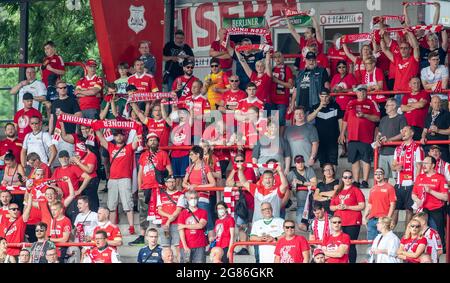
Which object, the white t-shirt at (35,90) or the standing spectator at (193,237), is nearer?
the standing spectator at (193,237)

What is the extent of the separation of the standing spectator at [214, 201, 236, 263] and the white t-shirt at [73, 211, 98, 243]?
174 cm

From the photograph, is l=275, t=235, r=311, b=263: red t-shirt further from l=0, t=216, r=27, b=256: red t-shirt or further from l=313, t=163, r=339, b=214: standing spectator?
l=0, t=216, r=27, b=256: red t-shirt

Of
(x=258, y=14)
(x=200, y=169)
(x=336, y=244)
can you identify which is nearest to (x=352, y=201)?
(x=336, y=244)

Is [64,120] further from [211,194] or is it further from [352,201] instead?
[352,201]

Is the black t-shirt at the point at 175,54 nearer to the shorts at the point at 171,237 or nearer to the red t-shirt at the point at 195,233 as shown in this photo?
the shorts at the point at 171,237

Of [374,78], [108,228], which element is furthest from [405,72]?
[108,228]

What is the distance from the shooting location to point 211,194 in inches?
832

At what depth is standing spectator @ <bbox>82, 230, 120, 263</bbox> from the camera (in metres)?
19.8

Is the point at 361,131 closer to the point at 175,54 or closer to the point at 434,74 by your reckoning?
the point at 434,74

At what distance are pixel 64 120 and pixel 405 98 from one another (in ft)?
16.5

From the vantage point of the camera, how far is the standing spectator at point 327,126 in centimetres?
2188

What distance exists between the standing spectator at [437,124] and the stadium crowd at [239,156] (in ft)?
0.07

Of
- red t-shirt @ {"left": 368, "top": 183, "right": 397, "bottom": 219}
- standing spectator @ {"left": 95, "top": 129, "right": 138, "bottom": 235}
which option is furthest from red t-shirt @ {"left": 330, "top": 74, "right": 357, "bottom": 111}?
standing spectator @ {"left": 95, "top": 129, "right": 138, "bottom": 235}

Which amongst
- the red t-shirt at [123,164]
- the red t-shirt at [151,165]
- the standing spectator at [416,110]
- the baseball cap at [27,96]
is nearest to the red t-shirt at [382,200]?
the standing spectator at [416,110]
